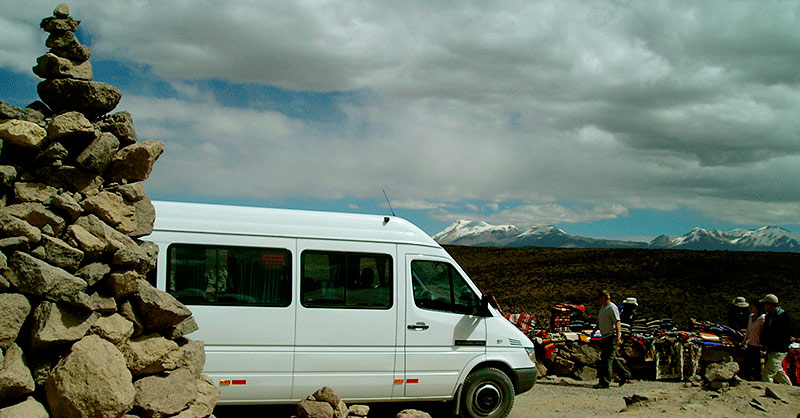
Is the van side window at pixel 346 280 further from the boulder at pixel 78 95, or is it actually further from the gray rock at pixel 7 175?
the gray rock at pixel 7 175

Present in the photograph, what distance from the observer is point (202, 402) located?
5.44 metres

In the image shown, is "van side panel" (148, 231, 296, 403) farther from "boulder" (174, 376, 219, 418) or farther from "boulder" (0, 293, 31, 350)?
"boulder" (0, 293, 31, 350)

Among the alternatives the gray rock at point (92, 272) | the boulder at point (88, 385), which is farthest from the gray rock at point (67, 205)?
the boulder at point (88, 385)

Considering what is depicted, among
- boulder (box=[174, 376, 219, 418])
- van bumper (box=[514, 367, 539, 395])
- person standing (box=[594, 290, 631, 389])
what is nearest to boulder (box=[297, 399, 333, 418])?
boulder (box=[174, 376, 219, 418])

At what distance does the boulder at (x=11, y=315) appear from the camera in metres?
4.20

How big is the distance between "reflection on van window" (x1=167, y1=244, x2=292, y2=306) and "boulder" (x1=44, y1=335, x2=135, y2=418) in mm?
2529

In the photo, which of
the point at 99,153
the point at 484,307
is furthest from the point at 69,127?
the point at 484,307

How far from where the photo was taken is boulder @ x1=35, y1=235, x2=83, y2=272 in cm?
452

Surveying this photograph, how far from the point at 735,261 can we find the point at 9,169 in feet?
202

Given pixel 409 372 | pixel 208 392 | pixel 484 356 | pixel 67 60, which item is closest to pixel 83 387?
pixel 208 392

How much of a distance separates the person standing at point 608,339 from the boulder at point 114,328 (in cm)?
955

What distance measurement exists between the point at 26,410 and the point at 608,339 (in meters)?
10.7

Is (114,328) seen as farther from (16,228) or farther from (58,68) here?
(58,68)

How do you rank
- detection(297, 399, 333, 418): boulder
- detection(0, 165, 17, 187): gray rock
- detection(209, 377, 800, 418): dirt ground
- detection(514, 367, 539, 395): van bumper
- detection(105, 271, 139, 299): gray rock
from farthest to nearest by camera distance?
detection(209, 377, 800, 418): dirt ground, detection(514, 367, 539, 395): van bumper, detection(297, 399, 333, 418): boulder, detection(105, 271, 139, 299): gray rock, detection(0, 165, 17, 187): gray rock
